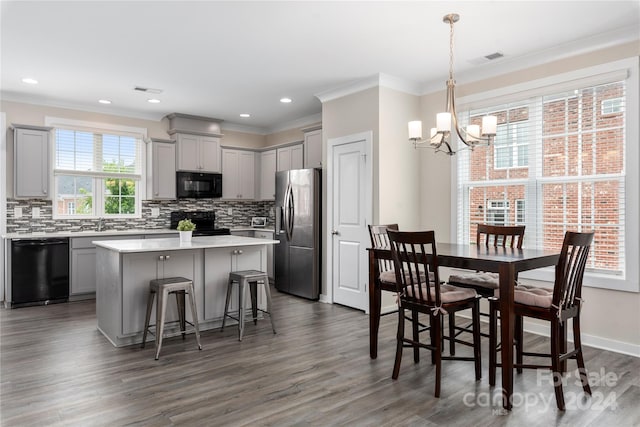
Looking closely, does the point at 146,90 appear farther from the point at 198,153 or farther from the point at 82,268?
the point at 82,268

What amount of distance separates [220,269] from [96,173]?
128 inches

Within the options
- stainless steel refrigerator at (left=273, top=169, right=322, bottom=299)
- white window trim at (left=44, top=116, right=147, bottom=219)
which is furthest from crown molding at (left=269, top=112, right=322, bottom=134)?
white window trim at (left=44, top=116, right=147, bottom=219)

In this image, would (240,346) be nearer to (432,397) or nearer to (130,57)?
(432,397)

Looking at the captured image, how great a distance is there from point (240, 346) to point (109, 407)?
129 cm

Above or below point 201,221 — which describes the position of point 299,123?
above

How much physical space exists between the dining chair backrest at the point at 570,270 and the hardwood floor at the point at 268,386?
646mm

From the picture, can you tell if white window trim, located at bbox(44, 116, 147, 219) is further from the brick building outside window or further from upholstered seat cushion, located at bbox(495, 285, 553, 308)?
upholstered seat cushion, located at bbox(495, 285, 553, 308)

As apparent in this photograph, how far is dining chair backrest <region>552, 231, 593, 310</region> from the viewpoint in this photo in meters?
2.48

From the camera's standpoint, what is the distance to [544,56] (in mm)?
4078

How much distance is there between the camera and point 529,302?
2.66 meters

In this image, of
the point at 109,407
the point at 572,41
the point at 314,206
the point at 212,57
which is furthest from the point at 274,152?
the point at 109,407

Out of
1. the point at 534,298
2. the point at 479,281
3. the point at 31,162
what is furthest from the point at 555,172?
the point at 31,162

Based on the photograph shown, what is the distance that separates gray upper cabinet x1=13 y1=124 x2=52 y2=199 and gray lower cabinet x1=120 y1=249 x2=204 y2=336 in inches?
115

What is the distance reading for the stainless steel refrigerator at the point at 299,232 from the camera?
5.55 metres
